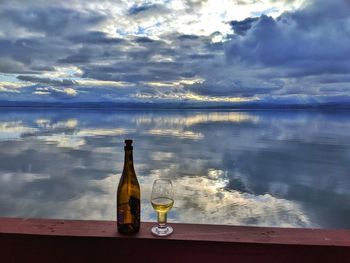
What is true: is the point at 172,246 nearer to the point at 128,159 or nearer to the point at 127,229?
the point at 127,229

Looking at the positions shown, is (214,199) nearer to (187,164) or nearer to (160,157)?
(187,164)

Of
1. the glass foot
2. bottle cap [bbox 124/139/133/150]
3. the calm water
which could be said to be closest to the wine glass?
the glass foot

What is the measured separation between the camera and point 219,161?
691 centimetres

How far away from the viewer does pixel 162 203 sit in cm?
88

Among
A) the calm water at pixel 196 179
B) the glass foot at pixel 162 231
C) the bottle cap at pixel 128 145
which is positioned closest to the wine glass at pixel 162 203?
the glass foot at pixel 162 231

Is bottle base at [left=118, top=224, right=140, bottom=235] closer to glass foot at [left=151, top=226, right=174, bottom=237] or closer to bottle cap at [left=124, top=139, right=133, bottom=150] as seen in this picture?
glass foot at [left=151, top=226, right=174, bottom=237]

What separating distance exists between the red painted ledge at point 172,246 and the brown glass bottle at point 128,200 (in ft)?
0.09

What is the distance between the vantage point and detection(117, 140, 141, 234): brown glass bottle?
859 millimetres

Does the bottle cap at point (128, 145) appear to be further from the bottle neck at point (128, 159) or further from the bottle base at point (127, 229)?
the bottle base at point (127, 229)

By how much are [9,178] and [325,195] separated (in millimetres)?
4582

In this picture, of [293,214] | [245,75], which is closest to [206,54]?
[293,214]

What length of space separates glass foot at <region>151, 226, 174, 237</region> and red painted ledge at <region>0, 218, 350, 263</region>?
1 centimetres

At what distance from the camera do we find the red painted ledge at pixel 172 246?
2.65 ft

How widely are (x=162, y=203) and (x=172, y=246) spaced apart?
0.37 feet
